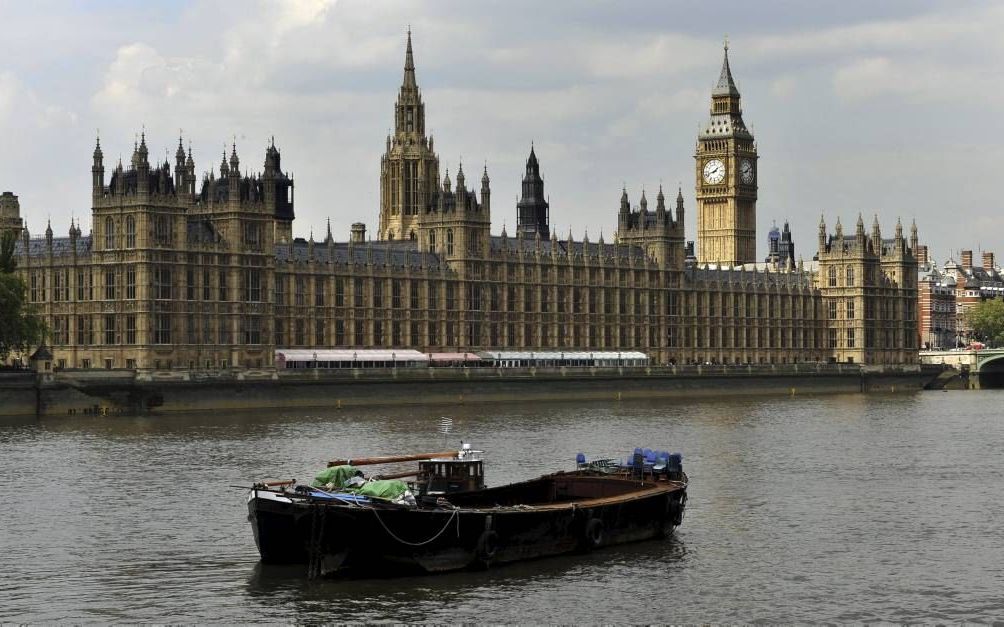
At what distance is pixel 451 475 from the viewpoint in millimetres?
60469

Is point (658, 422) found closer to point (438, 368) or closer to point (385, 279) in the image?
point (438, 368)

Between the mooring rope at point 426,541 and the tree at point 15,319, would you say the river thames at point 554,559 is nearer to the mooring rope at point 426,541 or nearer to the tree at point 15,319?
the mooring rope at point 426,541

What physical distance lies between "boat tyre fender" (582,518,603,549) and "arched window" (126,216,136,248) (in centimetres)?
8676

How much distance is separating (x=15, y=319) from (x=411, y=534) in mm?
78493

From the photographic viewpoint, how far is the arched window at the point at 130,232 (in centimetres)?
13750

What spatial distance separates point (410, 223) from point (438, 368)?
46.0 meters

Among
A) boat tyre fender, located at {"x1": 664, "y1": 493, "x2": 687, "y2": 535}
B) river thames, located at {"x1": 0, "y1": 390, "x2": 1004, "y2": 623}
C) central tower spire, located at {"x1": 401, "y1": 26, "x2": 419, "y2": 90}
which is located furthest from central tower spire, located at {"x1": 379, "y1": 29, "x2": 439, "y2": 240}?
boat tyre fender, located at {"x1": 664, "y1": 493, "x2": 687, "y2": 535}

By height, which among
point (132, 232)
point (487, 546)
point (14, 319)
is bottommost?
point (487, 546)

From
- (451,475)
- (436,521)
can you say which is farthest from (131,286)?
(436,521)

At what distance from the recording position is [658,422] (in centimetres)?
12531

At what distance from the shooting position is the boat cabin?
60156 mm

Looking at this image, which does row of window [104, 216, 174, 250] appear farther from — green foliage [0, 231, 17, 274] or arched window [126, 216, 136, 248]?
green foliage [0, 231, 17, 274]

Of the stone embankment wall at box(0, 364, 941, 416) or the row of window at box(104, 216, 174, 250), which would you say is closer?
the stone embankment wall at box(0, 364, 941, 416)

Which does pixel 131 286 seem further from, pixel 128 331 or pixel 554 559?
pixel 554 559
